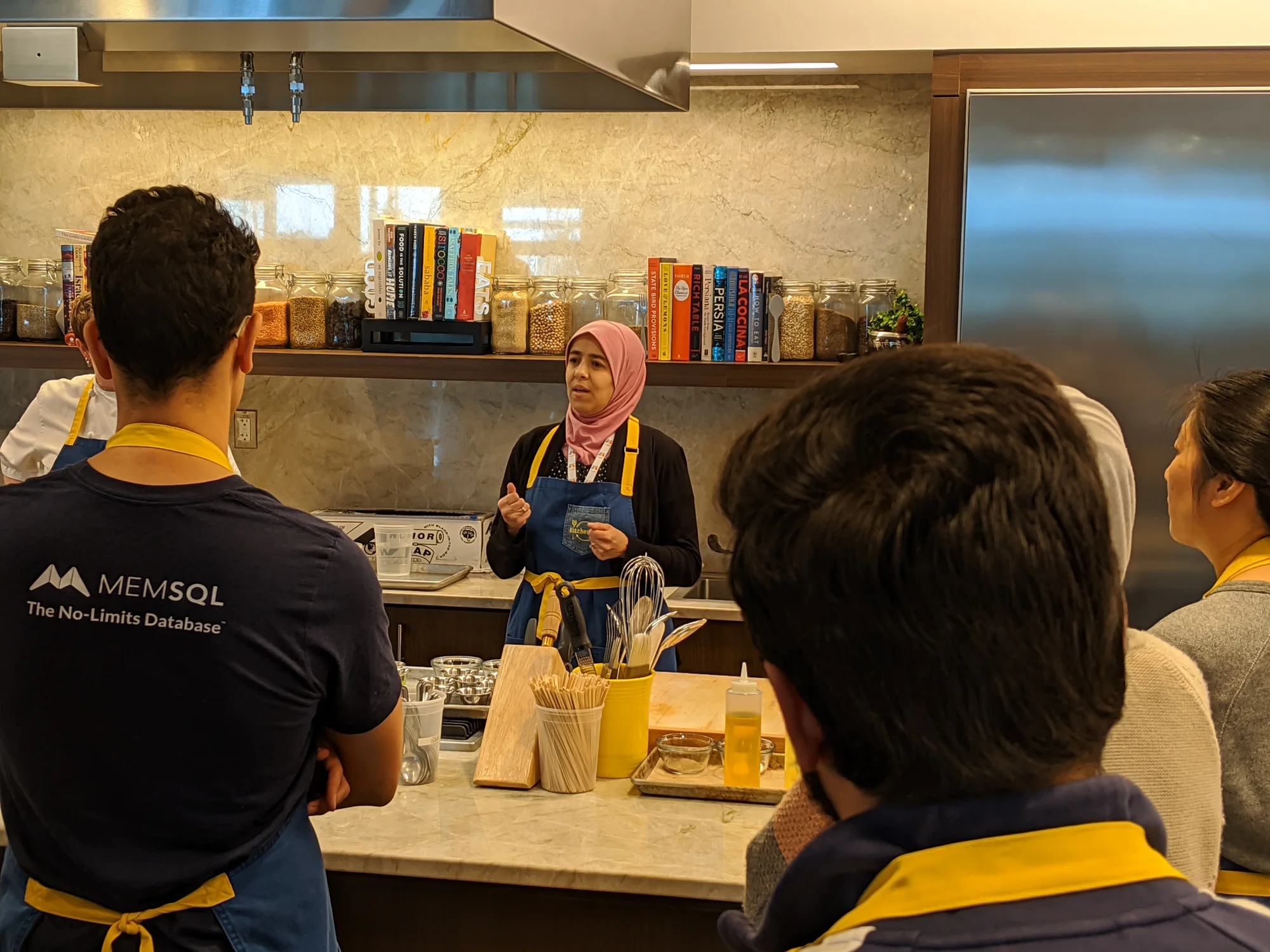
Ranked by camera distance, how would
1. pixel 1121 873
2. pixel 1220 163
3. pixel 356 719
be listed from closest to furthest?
pixel 1121 873 → pixel 356 719 → pixel 1220 163

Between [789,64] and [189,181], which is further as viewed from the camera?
[189,181]

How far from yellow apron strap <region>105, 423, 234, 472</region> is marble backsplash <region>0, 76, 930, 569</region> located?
2790mm

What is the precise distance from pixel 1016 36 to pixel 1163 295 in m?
0.79

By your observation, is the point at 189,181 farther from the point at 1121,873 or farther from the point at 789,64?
the point at 1121,873

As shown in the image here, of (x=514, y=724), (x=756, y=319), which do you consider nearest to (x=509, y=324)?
(x=756, y=319)

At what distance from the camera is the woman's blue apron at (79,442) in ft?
10.5

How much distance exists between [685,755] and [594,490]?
1468 millimetres

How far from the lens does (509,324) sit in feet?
12.7

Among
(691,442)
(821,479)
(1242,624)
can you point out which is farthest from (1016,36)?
(821,479)

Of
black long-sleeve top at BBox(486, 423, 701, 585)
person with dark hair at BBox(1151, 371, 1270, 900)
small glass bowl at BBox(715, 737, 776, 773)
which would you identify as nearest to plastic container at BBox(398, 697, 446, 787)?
small glass bowl at BBox(715, 737, 776, 773)

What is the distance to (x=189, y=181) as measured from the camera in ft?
14.3

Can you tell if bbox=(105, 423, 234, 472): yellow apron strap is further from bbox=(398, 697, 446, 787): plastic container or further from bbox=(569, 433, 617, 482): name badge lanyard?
bbox=(569, 433, 617, 482): name badge lanyard

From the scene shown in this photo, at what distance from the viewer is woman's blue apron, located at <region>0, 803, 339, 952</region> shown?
127 centimetres

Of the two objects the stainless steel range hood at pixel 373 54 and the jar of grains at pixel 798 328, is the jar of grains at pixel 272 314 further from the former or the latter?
the stainless steel range hood at pixel 373 54
